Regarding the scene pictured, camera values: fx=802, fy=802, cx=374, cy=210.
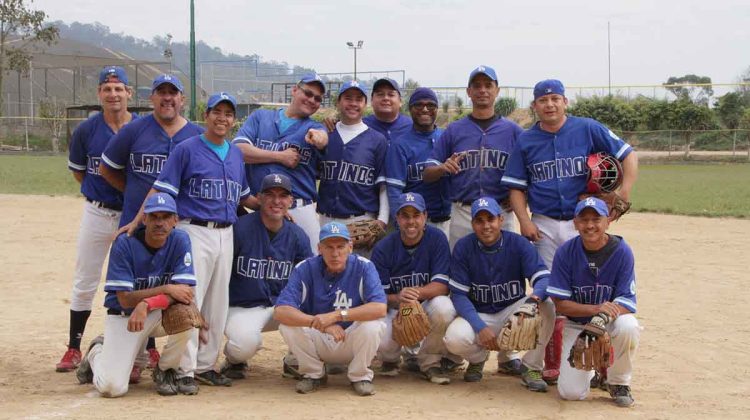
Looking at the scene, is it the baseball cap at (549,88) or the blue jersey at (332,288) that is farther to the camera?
the baseball cap at (549,88)

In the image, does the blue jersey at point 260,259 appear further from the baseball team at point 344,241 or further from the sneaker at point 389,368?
the sneaker at point 389,368

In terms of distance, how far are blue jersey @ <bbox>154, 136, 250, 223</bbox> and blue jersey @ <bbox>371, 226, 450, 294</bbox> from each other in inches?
43.0

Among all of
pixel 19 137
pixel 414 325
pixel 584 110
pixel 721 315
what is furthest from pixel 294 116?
pixel 19 137

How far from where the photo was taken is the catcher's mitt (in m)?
4.81

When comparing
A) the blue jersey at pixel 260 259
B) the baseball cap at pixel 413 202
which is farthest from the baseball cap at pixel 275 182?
the baseball cap at pixel 413 202

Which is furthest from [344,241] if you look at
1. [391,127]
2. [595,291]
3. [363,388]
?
[595,291]

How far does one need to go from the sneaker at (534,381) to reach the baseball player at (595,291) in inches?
6.6

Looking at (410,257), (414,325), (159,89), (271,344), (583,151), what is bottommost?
(271,344)

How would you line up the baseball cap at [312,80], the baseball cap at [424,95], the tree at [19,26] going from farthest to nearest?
the tree at [19,26]
the baseball cap at [424,95]
the baseball cap at [312,80]

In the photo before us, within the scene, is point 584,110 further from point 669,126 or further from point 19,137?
point 19,137

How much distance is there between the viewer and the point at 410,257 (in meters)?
5.58

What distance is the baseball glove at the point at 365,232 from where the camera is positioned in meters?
5.67

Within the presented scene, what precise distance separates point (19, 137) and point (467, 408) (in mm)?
42323

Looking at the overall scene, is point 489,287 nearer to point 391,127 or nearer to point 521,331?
point 521,331
